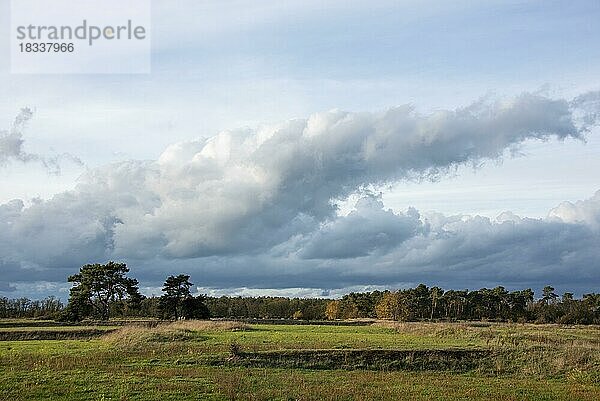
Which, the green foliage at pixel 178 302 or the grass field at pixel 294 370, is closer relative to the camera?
the grass field at pixel 294 370

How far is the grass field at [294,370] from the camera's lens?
29375mm

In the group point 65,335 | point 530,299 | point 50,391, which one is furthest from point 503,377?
point 530,299

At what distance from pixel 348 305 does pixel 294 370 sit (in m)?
116

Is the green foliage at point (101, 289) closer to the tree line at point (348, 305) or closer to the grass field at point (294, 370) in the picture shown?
the tree line at point (348, 305)

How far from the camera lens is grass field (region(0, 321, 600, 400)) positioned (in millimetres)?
29375

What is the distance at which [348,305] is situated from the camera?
6043 inches

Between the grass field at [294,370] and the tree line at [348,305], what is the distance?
4378 cm

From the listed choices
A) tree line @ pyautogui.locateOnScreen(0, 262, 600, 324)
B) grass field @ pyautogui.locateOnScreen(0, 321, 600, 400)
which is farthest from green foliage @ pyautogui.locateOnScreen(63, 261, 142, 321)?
grass field @ pyautogui.locateOnScreen(0, 321, 600, 400)

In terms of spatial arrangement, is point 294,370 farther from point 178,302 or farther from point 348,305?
point 348,305

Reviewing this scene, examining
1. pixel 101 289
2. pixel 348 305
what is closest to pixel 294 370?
pixel 101 289

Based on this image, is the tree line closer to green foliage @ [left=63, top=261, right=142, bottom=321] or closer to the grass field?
green foliage @ [left=63, top=261, right=142, bottom=321]

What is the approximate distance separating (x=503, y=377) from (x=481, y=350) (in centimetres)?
630

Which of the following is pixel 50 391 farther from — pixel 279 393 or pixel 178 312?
pixel 178 312

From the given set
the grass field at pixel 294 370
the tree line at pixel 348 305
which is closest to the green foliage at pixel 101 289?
the tree line at pixel 348 305
